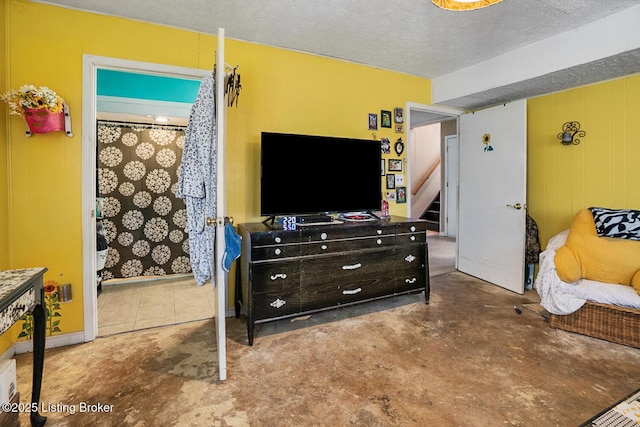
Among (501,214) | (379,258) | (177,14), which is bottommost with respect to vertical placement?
(379,258)

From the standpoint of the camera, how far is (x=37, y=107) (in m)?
1.97

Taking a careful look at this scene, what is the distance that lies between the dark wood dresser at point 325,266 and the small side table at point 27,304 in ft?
3.62

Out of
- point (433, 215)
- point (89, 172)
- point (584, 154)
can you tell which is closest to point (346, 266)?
point (89, 172)

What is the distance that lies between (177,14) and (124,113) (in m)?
1.72

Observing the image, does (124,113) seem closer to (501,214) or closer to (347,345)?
(347,345)

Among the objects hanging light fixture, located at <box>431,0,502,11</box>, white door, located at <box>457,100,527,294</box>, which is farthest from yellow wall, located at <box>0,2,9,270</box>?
white door, located at <box>457,100,527,294</box>

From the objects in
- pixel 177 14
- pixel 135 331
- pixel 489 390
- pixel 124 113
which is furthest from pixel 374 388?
pixel 124 113

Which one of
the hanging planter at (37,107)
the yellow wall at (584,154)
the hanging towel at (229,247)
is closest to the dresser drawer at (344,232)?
the hanging towel at (229,247)

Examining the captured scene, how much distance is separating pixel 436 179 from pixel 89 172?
705cm

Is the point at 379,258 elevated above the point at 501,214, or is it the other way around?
the point at 501,214

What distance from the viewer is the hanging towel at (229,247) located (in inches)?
70.9

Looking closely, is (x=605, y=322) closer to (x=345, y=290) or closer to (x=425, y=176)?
(x=345, y=290)

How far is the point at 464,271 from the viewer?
4000 millimetres

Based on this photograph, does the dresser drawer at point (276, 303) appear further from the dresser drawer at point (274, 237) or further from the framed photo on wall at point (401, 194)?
the framed photo on wall at point (401, 194)
